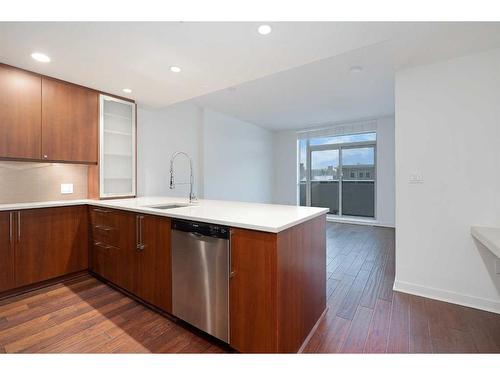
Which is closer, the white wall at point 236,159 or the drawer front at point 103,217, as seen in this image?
the drawer front at point 103,217

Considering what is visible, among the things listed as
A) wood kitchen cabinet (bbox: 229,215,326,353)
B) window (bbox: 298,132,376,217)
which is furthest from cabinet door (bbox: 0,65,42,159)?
window (bbox: 298,132,376,217)

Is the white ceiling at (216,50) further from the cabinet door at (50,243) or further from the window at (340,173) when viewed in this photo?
the window at (340,173)

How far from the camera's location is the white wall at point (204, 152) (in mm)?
3662

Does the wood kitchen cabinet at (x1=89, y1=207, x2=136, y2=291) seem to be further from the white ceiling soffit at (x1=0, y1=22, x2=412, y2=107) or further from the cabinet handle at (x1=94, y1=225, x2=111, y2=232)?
the white ceiling soffit at (x1=0, y1=22, x2=412, y2=107)

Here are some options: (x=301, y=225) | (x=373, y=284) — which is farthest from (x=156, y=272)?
(x=373, y=284)

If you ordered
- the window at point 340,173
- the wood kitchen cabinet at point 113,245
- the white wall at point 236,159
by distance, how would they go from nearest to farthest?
the wood kitchen cabinet at point 113,245, the white wall at point 236,159, the window at point 340,173

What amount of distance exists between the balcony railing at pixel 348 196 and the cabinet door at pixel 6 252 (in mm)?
5924

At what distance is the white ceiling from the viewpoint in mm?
1682

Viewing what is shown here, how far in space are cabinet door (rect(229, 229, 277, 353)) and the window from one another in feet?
17.2

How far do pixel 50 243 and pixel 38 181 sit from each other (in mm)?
771

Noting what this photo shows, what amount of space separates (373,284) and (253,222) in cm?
189

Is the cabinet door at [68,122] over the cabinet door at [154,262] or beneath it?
over

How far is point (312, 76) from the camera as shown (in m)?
3.08

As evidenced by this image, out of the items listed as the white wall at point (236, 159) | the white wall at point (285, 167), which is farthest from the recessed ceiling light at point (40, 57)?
the white wall at point (285, 167)
